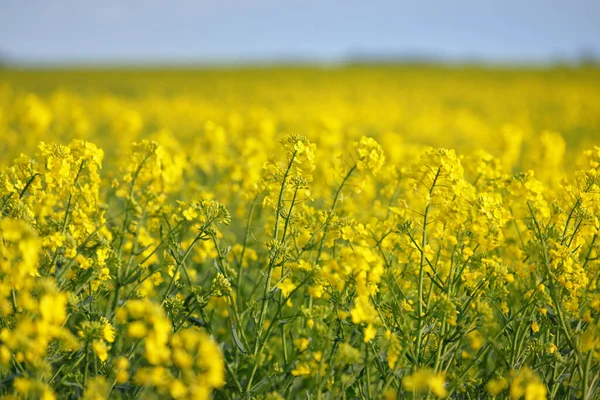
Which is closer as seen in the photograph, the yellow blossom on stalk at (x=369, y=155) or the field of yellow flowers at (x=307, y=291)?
the field of yellow flowers at (x=307, y=291)

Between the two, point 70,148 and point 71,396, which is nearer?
point 71,396

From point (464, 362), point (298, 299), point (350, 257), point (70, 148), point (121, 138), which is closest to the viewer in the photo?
point (350, 257)

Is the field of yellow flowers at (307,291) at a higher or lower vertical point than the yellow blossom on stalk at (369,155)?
lower

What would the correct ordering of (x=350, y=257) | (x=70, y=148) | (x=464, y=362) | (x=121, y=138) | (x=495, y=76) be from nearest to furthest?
(x=350, y=257), (x=70, y=148), (x=464, y=362), (x=121, y=138), (x=495, y=76)

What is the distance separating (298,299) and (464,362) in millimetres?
1043

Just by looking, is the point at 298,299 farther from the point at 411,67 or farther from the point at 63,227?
the point at 411,67

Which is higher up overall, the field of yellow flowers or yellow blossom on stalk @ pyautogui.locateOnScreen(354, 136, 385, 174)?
yellow blossom on stalk @ pyautogui.locateOnScreen(354, 136, 385, 174)

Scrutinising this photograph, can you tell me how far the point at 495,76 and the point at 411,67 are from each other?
25.8ft

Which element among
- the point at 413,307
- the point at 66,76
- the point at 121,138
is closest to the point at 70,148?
the point at 413,307

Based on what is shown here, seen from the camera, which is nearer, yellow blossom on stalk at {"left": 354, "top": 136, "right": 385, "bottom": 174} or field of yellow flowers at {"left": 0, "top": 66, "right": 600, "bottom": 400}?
field of yellow flowers at {"left": 0, "top": 66, "right": 600, "bottom": 400}

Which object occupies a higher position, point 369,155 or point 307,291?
point 369,155

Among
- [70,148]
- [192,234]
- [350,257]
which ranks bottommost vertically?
[192,234]

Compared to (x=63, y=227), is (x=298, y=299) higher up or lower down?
lower down

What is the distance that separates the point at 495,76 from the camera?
3141 cm
